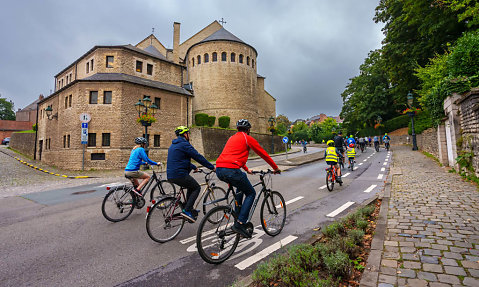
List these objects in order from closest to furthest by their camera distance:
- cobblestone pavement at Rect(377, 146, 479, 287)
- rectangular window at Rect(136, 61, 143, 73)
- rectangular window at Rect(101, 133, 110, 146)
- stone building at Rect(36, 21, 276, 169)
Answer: cobblestone pavement at Rect(377, 146, 479, 287) < rectangular window at Rect(101, 133, 110, 146) < stone building at Rect(36, 21, 276, 169) < rectangular window at Rect(136, 61, 143, 73)

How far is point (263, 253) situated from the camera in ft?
10.8

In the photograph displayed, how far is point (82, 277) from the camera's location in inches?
111

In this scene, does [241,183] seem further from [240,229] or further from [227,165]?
[240,229]

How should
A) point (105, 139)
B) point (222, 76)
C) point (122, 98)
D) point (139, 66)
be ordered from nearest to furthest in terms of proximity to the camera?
point (105, 139)
point (122, 98)
point (139, 66)
point (222, 76)

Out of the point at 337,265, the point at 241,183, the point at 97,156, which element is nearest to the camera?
the point at 337,265

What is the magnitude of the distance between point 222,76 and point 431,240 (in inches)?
1313

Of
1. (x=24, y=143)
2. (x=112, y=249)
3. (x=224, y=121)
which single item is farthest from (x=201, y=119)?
(x=112, y=249)

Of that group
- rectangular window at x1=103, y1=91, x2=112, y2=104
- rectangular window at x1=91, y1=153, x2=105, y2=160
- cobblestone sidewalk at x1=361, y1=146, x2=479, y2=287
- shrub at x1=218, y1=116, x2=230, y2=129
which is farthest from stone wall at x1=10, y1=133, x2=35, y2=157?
cobblestone sidewalk at x1=361, y1=146, x2=479, y2=287

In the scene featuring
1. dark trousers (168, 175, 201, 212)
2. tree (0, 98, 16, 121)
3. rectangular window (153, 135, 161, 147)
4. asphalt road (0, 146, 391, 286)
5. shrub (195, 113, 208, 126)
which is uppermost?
tree (0, 98, 16, 121)

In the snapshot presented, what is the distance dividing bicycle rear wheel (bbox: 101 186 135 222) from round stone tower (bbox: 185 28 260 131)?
94.7 ft

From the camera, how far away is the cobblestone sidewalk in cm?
237

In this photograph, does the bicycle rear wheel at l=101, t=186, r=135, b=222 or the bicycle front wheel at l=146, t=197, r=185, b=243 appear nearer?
the bicycle front wheel at l=146, t=197, r=185, b=243

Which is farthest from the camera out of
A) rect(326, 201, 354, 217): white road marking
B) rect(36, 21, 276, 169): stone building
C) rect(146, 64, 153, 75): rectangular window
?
rect(146, 64, 153, 75): rectangular window

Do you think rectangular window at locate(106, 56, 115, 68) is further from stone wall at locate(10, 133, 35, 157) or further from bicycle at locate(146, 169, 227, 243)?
bicycle at locate(146, 169, 227, 243)
